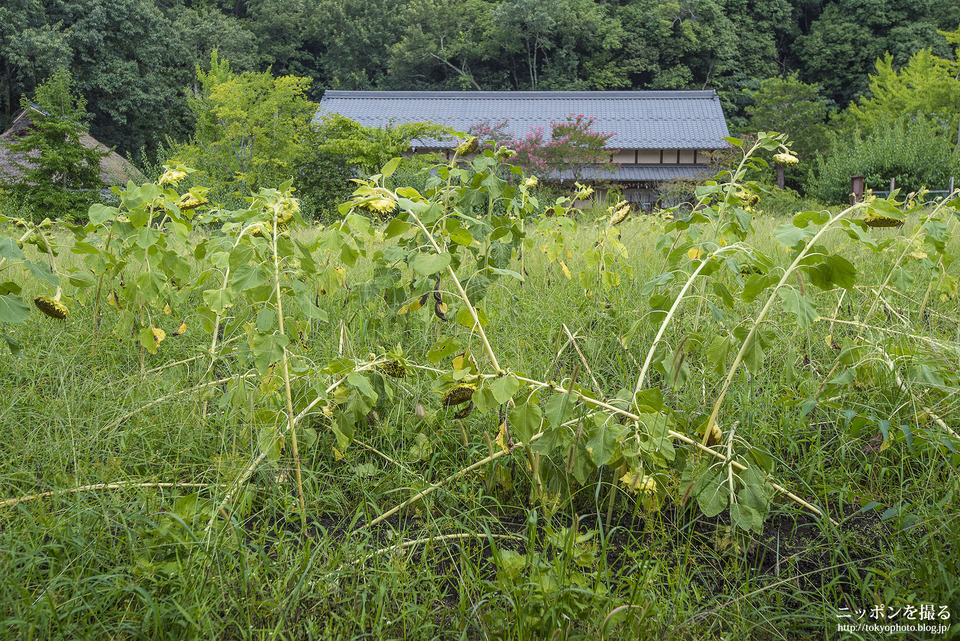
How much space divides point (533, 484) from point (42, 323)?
2.22 m

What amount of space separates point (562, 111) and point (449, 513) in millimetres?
23442

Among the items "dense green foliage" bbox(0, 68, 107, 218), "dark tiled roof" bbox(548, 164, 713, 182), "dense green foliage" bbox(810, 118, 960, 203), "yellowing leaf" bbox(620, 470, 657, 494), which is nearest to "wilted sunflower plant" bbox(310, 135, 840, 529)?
"yellowing leaf" bbox(620, 470, 657, 494)

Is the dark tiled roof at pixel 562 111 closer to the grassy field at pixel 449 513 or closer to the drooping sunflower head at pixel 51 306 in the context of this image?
the grassy field at pixel 449 513

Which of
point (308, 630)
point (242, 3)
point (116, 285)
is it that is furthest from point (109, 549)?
point (242, 3)

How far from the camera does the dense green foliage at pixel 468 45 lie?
21672 millimetres

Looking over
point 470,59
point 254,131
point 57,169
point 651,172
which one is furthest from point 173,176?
point 470,59

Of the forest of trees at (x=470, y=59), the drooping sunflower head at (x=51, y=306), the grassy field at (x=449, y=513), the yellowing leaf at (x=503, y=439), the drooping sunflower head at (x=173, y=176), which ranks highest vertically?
the forest of trees at (x=470, y=59)

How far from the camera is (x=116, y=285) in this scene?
7.59 ft

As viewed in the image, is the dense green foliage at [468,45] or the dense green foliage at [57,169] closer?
the dense green foliage at [57,169]

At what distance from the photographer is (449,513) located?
4.48ft

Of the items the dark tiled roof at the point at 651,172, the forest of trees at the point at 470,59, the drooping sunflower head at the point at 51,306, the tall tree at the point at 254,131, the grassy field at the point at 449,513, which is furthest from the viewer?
the dark tiled roof at the point at 651,172

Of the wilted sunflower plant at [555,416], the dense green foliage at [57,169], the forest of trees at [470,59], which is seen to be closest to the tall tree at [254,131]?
the forest of trees at [470,59]

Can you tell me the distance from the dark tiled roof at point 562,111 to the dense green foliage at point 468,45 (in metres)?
4.39

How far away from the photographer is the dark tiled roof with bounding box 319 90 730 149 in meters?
20.7
